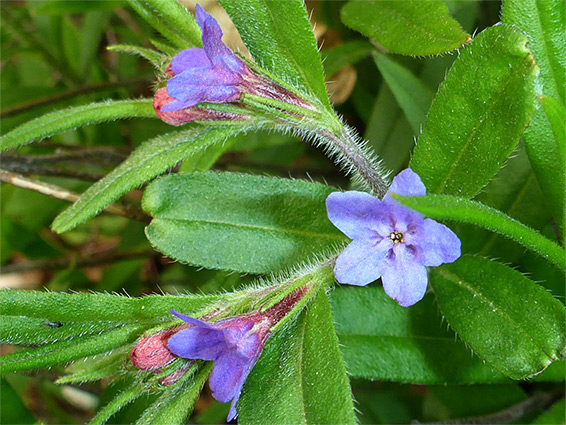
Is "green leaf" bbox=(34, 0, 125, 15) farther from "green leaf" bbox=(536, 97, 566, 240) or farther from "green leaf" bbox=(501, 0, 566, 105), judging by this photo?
"green leaf" bbox=(536, 97, 566, 240)

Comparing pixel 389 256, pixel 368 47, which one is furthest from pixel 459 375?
pixel 368 47

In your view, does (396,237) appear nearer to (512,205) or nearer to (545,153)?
(545,153)

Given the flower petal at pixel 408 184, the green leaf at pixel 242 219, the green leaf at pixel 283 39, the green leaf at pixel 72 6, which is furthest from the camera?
the green leaf at pixel 72 6

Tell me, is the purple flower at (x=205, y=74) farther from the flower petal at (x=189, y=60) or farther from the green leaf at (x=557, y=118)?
the green leaf at (x=557, y=118)

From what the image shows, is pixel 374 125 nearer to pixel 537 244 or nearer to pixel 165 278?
pixel 537 244

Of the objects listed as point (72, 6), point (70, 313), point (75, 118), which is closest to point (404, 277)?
point (70, 313)

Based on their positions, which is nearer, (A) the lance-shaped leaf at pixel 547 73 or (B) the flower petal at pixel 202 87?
(B) the flower petal at pixel 202 87

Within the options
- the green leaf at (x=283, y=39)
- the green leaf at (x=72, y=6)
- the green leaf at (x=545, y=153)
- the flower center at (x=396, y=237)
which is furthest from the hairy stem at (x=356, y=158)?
the green leaf at (x=72, y=6)
